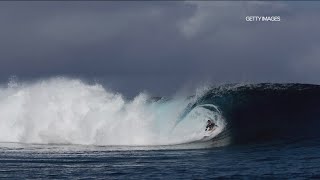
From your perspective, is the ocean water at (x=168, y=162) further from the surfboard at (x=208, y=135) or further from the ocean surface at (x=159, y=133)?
the surfboard at (x=208, y=135)

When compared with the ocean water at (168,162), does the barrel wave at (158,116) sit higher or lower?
higher

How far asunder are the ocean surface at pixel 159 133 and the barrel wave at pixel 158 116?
6 cm

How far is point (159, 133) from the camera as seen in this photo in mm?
34094

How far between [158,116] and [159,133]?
3.06m

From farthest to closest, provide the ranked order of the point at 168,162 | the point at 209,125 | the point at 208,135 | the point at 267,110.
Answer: the point at 267,110, the point at 209,125, the point at 208,135, the point at 168,162

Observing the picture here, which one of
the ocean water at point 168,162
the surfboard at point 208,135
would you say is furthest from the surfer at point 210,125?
the ocean water at point 168,162

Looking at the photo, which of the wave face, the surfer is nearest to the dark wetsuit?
the surfer

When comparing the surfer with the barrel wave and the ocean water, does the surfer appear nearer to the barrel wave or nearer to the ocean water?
the barrel wave

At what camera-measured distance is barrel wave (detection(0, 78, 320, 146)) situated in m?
33.0

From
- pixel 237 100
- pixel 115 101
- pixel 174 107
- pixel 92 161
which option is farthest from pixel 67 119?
pixel 92 161

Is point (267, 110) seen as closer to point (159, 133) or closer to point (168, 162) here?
point (159, 133)

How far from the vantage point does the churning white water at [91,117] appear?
33938 mm

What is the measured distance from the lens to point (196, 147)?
1138 inches

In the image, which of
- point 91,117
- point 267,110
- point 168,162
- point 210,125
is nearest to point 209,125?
point 210,125
